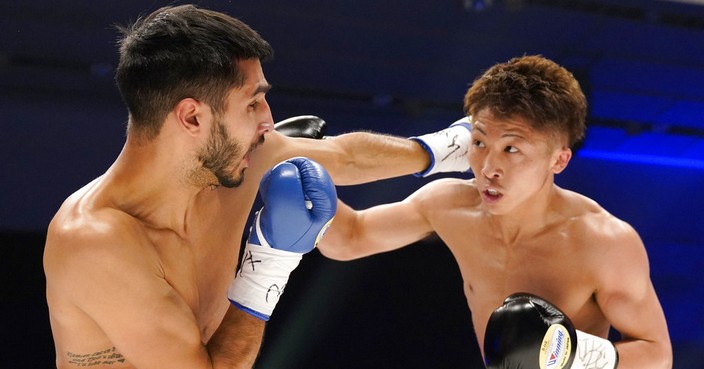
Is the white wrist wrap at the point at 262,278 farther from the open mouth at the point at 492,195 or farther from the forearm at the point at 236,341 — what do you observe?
the open mouth at the point at 492,195

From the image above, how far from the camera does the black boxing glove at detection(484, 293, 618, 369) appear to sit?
2.11 meters

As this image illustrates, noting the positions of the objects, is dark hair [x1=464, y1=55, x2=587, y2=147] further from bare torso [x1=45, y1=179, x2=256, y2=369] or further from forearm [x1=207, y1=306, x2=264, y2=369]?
forearm [x1=207, y1=306, x2=264, y2=369]

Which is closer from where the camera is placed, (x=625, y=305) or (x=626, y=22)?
(x=625, y=305)

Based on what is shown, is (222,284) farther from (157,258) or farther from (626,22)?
(626,22)

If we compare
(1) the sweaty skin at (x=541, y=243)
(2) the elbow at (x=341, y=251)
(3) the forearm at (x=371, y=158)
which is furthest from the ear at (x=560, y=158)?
(2) the elbow at (x=341, y=251)

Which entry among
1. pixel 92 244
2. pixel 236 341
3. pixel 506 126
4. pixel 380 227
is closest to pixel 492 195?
pixel 506 126

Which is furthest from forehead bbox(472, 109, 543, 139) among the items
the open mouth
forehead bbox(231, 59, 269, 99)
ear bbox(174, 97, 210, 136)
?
ear bbox(174, 97, 210, 136)

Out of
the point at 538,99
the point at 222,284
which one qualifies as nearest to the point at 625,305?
the point at 538,99

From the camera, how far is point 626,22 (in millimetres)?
4922

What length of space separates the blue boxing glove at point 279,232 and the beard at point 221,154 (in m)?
0.09

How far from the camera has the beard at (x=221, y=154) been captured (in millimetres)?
1977

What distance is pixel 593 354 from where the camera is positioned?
2.20 meters

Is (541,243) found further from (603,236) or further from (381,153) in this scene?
(381,153)

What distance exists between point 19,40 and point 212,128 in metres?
3.02
